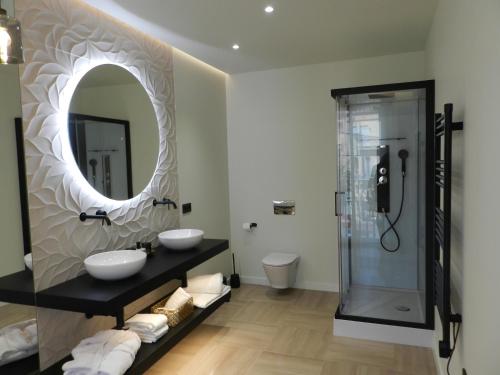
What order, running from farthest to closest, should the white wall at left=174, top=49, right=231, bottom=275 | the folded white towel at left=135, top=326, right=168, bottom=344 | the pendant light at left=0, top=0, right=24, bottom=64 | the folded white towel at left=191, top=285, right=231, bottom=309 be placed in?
the white wall at left=174, top=49, right=231, bottom=275, the folded white towel at left=191, top=285, right=231, bottom=309, the folded white towel at left=135, top=326, right=168, bottom=344, the pendant light at left=0, top=0, right=24, bottom=64

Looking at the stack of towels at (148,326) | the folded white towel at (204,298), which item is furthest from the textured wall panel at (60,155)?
the folded white towel at (204,298)

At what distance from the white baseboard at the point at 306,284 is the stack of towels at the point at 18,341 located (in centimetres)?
288

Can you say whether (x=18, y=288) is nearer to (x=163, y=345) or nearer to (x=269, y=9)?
(x=163, y=345)

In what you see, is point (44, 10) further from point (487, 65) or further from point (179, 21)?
point (487, 65)

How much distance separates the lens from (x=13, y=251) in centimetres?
207

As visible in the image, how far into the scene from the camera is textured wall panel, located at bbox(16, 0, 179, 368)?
7.38ft

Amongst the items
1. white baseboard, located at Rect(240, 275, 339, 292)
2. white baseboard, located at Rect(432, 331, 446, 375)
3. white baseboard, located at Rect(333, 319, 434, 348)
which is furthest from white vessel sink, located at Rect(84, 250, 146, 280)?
white baseboard, located at Rect(240, 275, 339, 292)

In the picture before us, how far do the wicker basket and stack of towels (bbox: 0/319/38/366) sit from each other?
95cm

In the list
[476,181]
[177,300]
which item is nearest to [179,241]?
[177,300]

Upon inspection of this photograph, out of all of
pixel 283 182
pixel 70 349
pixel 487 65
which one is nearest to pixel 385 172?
pixel 283 182

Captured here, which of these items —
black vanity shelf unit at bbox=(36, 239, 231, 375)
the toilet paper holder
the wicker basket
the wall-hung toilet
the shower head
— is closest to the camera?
black vanity shelf unit at bbox=(36, 239, 231, 375)

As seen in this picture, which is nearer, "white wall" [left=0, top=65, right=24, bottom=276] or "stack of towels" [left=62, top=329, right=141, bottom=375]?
"white wall" [left=0, top=65, right=24, bottom=276]

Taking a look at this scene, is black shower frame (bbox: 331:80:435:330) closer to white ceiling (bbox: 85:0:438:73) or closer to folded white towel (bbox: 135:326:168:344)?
white ceiling (bbox: 85:0:438:73)

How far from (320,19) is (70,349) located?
304 centimetres
